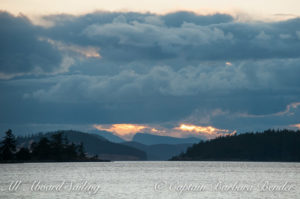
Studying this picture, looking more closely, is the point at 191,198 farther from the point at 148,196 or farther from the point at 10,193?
the point at 10,193

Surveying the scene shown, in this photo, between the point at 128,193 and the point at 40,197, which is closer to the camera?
the point at 40,197

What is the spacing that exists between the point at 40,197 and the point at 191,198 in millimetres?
30287

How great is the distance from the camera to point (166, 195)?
106125 millimetres

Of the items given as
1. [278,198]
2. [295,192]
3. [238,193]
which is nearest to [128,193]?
[238,193]

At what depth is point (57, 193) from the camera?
107 meters

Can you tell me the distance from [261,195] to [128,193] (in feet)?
96.8

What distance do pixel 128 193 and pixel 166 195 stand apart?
973cm

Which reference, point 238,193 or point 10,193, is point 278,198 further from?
point 10,193

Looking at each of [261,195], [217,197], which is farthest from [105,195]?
[261,195]

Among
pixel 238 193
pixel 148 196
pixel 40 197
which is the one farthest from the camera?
pixel 238 193

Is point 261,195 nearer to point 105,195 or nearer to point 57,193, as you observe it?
point 105,195

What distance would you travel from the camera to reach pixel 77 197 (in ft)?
326

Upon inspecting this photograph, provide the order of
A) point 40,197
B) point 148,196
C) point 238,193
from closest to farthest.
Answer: point 40,197 < point 148,196 < point 238,193

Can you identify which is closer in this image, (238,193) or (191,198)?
(191,198)
